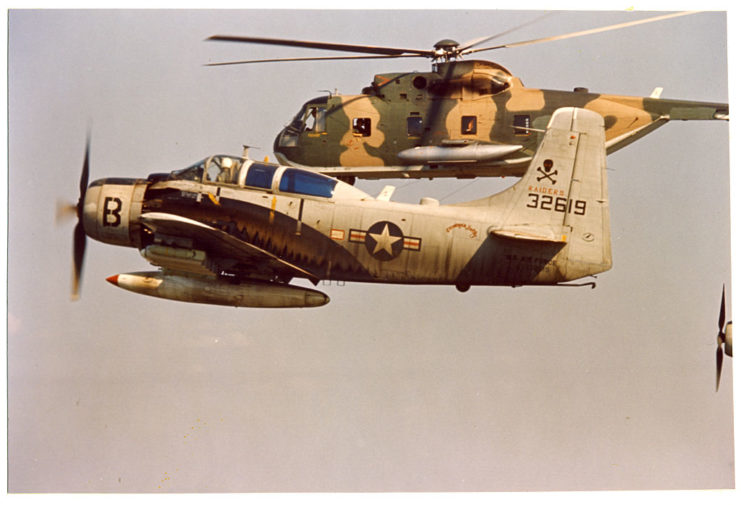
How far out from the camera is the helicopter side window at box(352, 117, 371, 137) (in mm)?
22844

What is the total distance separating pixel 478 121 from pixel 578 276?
13.4ft

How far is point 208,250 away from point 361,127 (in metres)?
4.50

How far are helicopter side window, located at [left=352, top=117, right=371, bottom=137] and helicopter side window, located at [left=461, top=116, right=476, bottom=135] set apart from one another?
187 centimetres

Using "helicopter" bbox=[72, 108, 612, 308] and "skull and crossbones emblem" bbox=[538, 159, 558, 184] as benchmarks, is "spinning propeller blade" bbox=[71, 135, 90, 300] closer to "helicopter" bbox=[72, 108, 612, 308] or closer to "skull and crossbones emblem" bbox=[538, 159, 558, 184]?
"helicopter" bbox=[72, 108, 612, 308]

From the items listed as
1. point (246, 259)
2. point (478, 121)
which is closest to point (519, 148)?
point (478, 121)

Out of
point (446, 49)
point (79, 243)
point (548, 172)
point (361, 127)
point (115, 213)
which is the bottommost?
point (79, 243)

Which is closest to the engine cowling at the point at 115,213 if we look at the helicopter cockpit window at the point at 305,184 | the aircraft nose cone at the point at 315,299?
the helicopter cockpit window at the point at 305,184

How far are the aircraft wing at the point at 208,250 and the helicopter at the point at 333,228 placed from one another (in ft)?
0.08

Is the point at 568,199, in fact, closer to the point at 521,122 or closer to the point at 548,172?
the point at 548,172

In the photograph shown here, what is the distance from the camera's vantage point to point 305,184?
20203mm

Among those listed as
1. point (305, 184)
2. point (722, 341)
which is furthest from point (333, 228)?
point (722, 341)

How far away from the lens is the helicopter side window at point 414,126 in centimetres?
2256

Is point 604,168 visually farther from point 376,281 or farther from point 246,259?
point 246,259

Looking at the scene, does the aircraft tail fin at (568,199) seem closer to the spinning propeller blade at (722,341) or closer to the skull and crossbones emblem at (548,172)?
the skull and crossbones emblem at (548,172)
